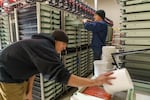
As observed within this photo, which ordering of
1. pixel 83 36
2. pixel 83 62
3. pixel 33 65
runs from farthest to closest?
pixel 83 62 < pixel 83 36 < pixel 33 65

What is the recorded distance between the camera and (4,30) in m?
3.54

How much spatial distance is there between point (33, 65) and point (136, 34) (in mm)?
1018

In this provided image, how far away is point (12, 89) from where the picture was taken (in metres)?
1.55

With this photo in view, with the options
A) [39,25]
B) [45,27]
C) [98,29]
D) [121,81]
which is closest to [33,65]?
[121,81]

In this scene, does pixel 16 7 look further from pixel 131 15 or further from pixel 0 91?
pixel 131 15

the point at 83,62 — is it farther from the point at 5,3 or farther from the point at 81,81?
the point at 81,81

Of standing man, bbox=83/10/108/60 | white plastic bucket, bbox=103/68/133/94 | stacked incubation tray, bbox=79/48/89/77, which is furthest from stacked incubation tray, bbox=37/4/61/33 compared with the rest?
white plastic bucket, bbox=103/68/133/94

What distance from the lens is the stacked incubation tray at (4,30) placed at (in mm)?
3413

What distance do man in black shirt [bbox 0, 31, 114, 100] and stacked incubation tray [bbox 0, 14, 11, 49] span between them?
2.10 metres

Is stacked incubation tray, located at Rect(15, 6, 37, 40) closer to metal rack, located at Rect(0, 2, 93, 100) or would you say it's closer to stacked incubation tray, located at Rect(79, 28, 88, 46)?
metal rack, located at Rect(0, 2, 93, 100)

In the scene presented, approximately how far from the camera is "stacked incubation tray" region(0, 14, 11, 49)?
3.41m

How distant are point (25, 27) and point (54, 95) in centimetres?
149

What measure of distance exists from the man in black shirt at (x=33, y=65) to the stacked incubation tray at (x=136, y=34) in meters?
0.51

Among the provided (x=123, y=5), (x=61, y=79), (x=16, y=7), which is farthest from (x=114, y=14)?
(x=61, y=79)
